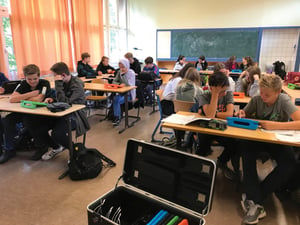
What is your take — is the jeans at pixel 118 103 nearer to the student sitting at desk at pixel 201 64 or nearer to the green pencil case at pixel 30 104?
the green pencil case at pixel 30 104

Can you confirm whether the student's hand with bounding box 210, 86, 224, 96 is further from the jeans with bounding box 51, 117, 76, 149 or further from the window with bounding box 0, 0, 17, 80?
the window with bounding box 0, 0, 17, 80

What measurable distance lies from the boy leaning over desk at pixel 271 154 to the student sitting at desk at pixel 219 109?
349 millimetres

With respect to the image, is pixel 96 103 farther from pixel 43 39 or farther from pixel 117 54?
pixel 117 54

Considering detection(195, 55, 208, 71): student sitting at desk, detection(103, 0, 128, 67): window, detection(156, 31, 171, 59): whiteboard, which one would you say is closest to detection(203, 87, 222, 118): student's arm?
detection(195, 55, 208, 71): student sitting at desk

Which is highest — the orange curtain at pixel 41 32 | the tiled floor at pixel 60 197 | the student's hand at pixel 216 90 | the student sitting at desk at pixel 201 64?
the orange curtain at pixel 41 32

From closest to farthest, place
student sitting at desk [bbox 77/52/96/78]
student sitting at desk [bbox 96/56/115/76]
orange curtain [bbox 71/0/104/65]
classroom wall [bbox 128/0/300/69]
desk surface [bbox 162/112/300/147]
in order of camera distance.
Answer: desk surface [bbox 162/112/300/147] → student sitting at desk [bbox 77/52/96/78] → orange curtain [bbox 71/0/104/65] → student sitting at desk [bbox 96/56/115/76] → classroom wall [bbox 128/0/300/69]

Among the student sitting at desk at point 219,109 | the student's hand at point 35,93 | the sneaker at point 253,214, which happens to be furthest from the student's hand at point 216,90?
the student's hand at point 35,93

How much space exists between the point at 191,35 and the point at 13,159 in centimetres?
744

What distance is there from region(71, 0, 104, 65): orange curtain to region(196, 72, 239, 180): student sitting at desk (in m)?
4.39

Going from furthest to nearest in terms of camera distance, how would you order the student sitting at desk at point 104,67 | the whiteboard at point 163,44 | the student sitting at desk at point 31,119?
the whiteboard at point 163,44, the student sitting at desk at point 104,67, the student sitting at desk at point 31,119

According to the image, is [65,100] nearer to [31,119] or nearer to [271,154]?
[31,119]

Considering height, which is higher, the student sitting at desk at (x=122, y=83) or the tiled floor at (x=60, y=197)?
the student sitting at desk at (x=122, y=83)

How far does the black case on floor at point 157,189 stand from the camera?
3.68ft

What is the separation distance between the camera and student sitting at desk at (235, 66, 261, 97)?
3145 mm
